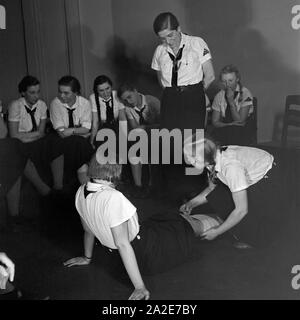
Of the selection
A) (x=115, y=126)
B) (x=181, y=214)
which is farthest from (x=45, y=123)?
(x=181, y=214)

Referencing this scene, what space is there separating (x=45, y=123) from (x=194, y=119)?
835 mm

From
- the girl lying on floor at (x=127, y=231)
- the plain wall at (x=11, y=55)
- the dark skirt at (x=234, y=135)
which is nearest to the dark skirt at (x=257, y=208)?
the girl lying on floor at (x=127, y=231)

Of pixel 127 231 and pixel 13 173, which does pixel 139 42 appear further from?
pixel 127 231

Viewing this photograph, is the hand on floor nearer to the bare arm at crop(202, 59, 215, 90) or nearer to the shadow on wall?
the bare arm at crop(202, 59, 215, 90)

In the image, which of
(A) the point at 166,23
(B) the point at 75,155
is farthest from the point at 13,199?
(A) the point at 166,23

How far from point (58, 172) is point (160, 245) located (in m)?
0.91

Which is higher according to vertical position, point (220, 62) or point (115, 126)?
point (220, 62)

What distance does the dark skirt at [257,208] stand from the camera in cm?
229

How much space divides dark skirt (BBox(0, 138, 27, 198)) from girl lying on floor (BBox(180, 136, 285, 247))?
0.89m

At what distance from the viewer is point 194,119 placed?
8.78 ft

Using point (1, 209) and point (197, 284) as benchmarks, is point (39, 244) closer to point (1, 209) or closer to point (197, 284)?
point (1, 209)

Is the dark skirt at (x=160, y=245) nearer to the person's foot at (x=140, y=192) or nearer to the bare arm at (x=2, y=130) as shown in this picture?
the person's foot at (x=140, y=192)

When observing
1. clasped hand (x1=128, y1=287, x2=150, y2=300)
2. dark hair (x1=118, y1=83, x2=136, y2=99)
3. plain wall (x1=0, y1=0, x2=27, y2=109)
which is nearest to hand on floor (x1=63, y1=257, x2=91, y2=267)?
clasped hand (x1=128, y1=287, x2=150, y2=300)

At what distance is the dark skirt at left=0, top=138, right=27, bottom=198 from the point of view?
2699mm
